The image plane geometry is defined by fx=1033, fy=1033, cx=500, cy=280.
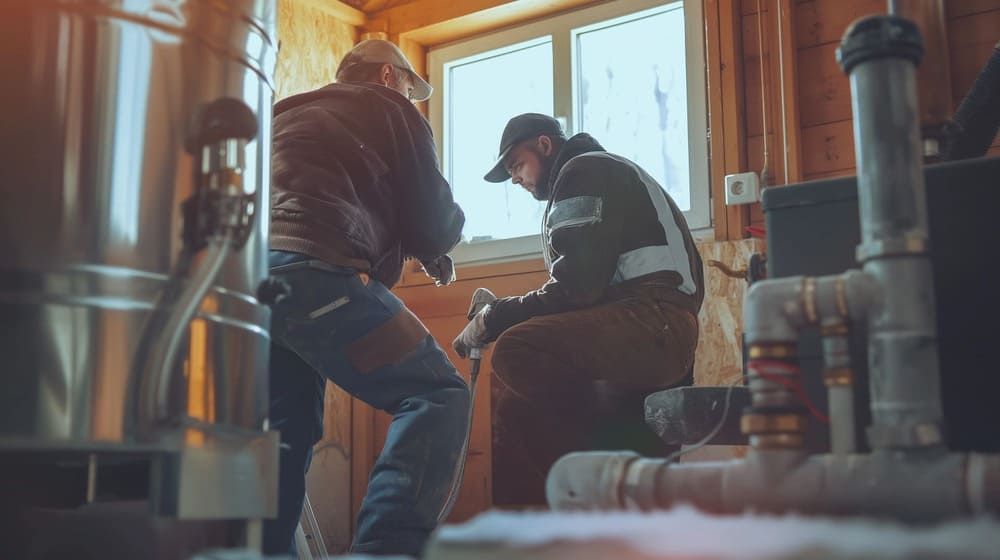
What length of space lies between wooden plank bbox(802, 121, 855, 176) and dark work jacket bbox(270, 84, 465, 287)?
130cm

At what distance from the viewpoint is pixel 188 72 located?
4.11 ft

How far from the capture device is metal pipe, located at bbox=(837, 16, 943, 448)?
3.23ft

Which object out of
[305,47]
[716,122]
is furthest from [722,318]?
[305,47]

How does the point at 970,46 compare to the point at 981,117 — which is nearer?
the point at 981,117

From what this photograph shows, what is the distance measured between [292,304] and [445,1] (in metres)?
2.28

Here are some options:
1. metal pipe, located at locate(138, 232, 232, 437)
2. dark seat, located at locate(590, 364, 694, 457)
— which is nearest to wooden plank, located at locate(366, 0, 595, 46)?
dark seat, located at locate(590, 364, 694, 457)

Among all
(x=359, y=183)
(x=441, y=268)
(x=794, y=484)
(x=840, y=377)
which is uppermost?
(x=359, y=183)

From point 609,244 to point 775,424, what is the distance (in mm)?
1474

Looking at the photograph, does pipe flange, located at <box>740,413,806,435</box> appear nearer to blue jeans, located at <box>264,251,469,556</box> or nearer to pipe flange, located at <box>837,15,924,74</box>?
pipe flange, located at <box>837,15,924,74</box>

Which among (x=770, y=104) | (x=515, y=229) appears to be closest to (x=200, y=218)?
(x=770, y=104)

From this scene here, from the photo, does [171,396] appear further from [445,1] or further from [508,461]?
[445,1]

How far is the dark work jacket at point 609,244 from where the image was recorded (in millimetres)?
2500

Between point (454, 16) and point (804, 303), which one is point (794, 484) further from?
point (454, 16)

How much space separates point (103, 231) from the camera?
114 cm
